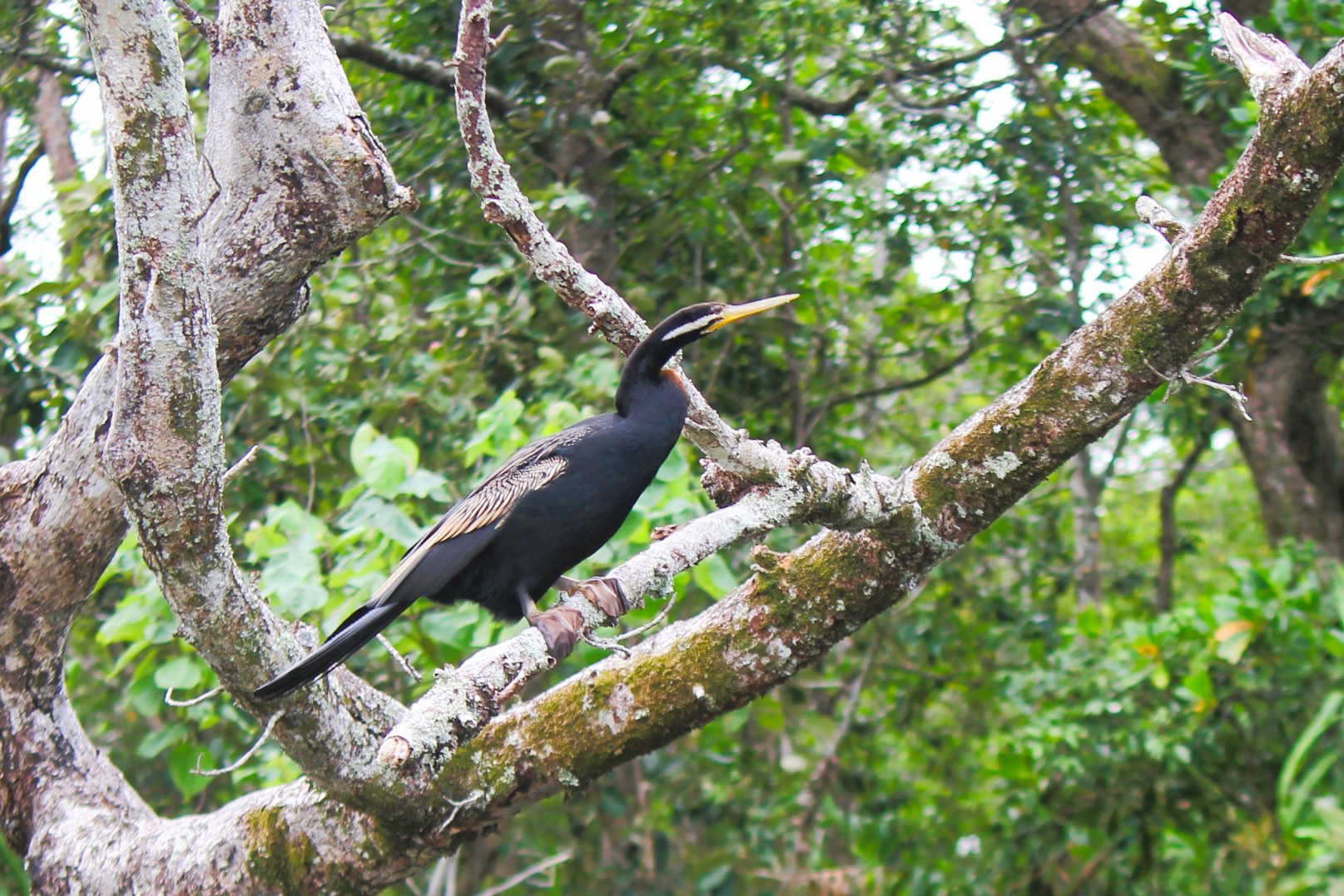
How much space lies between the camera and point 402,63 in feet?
15.9

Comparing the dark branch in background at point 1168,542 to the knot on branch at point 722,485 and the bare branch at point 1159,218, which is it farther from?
the knot on branch at point 722,485

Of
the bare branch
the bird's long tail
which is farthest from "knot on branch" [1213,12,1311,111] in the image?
the bird's long tail

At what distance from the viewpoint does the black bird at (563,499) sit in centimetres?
280

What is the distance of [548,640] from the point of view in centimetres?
248

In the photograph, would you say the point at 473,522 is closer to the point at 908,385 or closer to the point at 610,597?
the point at 610,597

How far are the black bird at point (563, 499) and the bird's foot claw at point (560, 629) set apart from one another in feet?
0.29

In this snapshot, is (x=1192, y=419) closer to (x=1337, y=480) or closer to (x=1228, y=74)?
(x=1337, y=480)

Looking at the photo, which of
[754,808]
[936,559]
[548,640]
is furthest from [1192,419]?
[548,640]

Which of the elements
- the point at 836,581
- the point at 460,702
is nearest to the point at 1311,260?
the point at 836,581

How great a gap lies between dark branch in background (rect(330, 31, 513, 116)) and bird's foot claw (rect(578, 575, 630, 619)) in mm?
2713

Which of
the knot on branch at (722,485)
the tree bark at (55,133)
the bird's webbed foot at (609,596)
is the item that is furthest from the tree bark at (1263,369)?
the tree bark at (55,133)

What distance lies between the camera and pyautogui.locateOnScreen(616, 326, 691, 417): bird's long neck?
9.17 feet

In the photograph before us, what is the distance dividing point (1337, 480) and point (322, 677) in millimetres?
5003

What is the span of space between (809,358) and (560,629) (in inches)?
134
